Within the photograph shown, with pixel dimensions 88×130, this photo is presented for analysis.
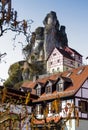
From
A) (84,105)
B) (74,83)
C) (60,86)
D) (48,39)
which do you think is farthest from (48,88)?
(48,39)

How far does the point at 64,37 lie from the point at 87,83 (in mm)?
76180

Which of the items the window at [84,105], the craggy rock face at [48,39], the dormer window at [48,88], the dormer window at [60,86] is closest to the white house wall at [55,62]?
the craggy rock face at [48,39]

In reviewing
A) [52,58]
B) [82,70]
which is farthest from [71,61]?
[82,70]

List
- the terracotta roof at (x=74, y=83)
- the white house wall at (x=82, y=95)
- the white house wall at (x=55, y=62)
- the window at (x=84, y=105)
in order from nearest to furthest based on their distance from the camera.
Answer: the white house wall at (x=82, y=95), the window at (x=84, y=105), the terracotta roof at (x=74, y=83), the white house wall at (x=55, y=62)

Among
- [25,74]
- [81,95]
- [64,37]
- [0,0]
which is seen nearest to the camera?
[0,0]

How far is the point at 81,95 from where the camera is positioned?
42125 millimetres

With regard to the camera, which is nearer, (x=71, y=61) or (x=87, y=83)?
(x=87, y=83)

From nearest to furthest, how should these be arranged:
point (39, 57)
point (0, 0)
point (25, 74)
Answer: point (0, 0) < point (25, 74) < point (39, 57)

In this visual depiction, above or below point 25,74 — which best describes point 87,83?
below

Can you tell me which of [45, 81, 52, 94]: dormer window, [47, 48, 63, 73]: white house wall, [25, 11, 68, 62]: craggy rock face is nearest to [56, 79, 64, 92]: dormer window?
[45, 81, 52, 94]: dormer window

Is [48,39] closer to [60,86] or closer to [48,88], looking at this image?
[48,88]

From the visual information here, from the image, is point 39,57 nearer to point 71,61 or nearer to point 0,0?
point 71,61

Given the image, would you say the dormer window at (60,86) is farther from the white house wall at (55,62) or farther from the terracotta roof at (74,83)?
the white house wall at (55,62)

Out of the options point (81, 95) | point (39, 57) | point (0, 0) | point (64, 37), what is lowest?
point (0, 0)
